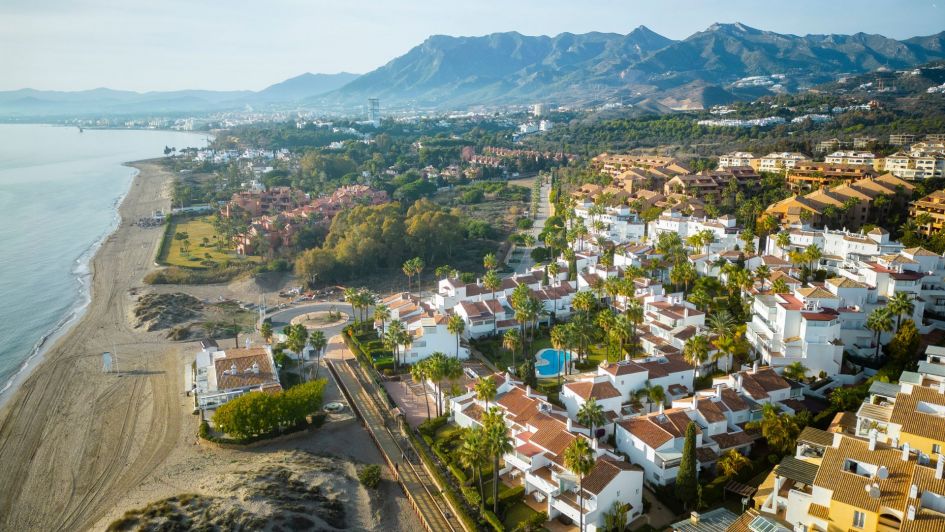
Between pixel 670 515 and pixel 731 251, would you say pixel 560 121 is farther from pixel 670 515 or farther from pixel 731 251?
pixel 670 515

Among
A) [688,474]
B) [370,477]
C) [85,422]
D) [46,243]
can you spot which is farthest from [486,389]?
[46,243]

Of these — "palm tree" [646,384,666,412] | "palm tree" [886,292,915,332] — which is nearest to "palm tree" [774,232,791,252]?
"palm tree" [886,292,915,332]

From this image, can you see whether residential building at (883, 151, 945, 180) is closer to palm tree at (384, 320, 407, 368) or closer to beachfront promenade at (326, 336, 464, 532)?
palm tree at (384, 320, 407, 368)

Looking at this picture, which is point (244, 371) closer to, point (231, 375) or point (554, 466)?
point (231, 375)

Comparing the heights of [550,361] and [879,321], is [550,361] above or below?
below


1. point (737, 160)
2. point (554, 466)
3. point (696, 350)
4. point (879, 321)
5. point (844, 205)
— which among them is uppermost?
point (737, 160)
